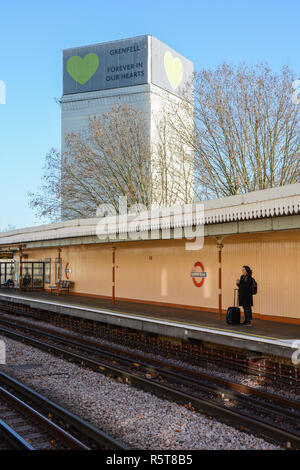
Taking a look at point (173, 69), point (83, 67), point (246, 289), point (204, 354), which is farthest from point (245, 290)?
point (83, 67)

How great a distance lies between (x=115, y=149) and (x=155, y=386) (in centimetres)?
1807

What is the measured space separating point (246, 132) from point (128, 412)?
14341mm

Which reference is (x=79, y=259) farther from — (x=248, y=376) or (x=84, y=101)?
(x=84, y=101)

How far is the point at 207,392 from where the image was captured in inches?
279

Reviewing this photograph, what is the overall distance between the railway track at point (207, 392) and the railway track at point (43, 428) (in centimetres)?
184

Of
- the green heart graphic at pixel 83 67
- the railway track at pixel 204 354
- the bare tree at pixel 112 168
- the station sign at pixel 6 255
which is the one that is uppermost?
the green heart graphic at pixel 83 67

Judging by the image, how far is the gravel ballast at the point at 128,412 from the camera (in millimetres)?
5094

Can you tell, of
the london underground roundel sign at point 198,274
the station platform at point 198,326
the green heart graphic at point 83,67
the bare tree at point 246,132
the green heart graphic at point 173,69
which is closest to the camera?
the station platform at point 198,326

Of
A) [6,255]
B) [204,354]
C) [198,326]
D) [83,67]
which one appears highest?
[83,67]

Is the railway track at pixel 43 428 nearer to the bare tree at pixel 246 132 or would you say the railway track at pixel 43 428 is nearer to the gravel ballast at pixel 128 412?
the gravel ballast at pixel 128 412

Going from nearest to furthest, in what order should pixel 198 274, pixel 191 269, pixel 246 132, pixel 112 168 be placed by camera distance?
pixel 198 274 → pixel 191 269 → pixel 246 132 → pixel 112 168

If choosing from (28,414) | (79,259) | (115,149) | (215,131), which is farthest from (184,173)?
(28,414)

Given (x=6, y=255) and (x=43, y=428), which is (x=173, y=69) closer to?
(x=6, y=255)

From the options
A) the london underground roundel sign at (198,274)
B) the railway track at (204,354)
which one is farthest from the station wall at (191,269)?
the railway track at (204,354)
